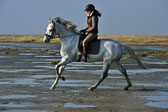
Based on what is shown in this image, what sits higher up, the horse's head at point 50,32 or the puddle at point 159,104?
the horse's head at point 50,32

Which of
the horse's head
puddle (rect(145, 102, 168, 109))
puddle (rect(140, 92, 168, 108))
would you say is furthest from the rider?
puddle (rect(145, 102, 168, 109))

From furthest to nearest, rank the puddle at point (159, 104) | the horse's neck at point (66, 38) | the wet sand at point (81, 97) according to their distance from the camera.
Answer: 1. the horse's neck at point (66, 38)
2. the puddle at point (159, 104)
3. the wet sand at point (81, 97)

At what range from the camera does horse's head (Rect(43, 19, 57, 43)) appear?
15.1m

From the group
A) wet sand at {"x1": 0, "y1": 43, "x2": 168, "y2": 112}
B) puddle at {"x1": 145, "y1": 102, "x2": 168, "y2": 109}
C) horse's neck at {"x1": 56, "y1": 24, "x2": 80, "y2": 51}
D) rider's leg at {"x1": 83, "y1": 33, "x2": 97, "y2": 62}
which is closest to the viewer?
wet sand at {"x1": 0, "y1": 43, "x2": 168, "y2": 112}

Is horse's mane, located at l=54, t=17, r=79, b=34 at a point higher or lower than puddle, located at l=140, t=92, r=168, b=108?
higher

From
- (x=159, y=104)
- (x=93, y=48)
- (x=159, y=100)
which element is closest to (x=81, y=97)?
(x=159, y=100)

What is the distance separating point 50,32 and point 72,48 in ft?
3.06

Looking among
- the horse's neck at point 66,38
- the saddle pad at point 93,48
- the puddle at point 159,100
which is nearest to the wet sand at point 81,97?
the puddle at point 159,100

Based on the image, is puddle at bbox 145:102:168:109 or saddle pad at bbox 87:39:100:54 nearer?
puddle at bbox 145:102:168:109

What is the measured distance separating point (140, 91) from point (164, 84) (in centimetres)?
242

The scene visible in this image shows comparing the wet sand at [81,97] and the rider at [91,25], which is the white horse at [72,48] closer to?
the rider at [91,25]

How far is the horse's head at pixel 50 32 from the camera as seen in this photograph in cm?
1509

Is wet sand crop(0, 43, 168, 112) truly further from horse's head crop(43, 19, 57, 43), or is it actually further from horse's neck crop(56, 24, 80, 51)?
horse's head crop(43, 19, 57, 43)

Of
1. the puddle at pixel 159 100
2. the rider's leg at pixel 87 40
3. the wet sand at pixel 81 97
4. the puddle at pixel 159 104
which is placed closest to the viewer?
the wet sand at pixel 81 97
